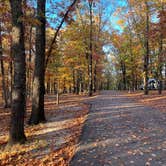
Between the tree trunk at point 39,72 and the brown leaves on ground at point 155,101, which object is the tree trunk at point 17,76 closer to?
the tree trunk at point 39,72

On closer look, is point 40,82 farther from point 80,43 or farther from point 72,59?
point 72,59

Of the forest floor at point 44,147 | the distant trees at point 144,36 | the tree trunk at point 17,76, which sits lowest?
the forest floor at point 44,147

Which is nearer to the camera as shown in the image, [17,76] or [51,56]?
[17,76]

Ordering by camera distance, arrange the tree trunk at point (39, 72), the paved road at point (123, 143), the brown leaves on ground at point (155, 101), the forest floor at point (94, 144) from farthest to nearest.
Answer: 1. the brown leaves on ground at point (155, 101)
2. the tree trunk at point (39, 72)
3. the forest floor at point (94, 144)
4. the paved road at point (123, 143)

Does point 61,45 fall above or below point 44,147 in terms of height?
above

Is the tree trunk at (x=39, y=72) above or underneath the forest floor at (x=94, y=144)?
above

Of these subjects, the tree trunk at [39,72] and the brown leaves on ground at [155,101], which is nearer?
the tree trunk at [39,72]

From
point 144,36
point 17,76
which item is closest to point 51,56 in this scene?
point 144,36

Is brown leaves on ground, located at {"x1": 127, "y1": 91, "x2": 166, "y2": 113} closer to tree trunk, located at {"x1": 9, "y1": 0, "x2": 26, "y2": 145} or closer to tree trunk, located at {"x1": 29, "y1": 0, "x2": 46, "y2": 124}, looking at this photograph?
tree trunk, located at {"x1": 29, "y1": 0, "x2": 46, "y2": 124}

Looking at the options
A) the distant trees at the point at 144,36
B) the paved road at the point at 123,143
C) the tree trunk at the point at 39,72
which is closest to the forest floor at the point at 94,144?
the paved road at the point at 123,143

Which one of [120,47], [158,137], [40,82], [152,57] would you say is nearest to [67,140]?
[158,137]

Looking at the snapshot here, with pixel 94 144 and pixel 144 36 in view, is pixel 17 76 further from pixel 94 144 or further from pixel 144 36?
pixel 144 36

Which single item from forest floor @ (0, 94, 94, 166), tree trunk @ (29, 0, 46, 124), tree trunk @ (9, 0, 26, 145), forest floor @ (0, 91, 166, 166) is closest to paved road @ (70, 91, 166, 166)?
forest floor @ (0, 91, 166, 166)

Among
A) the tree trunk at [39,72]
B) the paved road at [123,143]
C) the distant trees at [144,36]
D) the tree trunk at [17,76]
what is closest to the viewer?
the paved road at [123,143]
